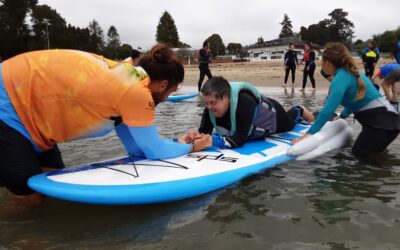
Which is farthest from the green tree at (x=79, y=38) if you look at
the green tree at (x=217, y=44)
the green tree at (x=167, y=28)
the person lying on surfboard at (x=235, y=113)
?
the person lying on surfboard at (x=235, y=113)

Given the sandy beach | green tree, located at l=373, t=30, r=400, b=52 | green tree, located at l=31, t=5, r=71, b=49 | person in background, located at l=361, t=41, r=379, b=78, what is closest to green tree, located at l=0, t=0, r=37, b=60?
green tree, located at l=31, t=5, r=71, b=49

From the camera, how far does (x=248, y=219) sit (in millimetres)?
2723

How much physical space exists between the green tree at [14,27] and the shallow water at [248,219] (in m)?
54.7

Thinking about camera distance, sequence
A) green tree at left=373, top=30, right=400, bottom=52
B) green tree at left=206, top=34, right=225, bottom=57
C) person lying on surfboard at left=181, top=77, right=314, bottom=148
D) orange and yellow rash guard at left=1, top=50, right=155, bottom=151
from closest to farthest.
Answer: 1. orange and yellow rash guard at left=1, top=50, right=155, bottom=151
2. person lying on surfboard at left=181, top=77, right=314, bottom=148
3. green tree at left=373, top=30, right=400, bottom=52
4. green tree at left=206, top=34, right=225, bottom=57

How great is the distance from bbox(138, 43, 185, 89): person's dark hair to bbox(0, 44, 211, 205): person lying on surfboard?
0.04 m

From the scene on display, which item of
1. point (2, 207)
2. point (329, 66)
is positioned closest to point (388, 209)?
point (329, 66)

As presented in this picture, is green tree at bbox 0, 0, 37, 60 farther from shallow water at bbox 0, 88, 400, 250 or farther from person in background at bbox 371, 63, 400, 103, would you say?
shallow water at bbox 0, 88, 400, 250

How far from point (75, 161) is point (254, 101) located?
215cm

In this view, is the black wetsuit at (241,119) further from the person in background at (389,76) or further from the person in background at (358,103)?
the person in background at (389,76)

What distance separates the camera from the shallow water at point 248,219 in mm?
2404

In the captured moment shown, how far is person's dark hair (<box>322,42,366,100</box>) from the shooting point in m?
3.89

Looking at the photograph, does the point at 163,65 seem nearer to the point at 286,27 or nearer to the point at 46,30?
the point at 46,30

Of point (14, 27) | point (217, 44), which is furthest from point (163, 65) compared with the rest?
point (217, 44)

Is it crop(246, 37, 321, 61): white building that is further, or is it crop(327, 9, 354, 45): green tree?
crop(327, 9, 354, 45): green tree
